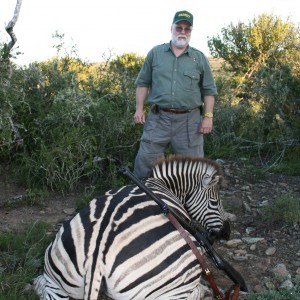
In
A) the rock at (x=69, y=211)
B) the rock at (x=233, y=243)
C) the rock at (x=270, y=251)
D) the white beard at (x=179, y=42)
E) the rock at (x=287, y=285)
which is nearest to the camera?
the rock at (x=287, y=285)

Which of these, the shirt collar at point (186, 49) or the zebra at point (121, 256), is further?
the shirt collar at point (186, 49)

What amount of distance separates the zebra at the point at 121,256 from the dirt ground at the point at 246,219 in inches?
43.3

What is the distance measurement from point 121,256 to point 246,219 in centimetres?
267

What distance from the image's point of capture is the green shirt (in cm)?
443

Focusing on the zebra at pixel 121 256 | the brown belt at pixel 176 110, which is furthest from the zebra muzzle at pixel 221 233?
the brown belt at pixel 176 110

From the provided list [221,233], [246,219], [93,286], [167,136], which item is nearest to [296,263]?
[221,233]

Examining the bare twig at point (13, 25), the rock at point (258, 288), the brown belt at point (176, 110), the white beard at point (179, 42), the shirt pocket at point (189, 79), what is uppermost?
the bare twig at point (13, 25)

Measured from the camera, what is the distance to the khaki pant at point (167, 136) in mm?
4574

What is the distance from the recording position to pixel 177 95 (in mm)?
4430

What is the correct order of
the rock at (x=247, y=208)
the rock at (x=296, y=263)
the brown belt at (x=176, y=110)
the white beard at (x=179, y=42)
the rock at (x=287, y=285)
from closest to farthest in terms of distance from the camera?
Answer: the rock at (x=287, y=285), the rock at (x=296, y=263), the white beard at (x=179, y=42), the brown belt at (x=176, y=110), the rock at (x=247, y=208)

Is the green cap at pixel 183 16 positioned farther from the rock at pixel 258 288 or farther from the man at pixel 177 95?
the rock at pixel 258 288

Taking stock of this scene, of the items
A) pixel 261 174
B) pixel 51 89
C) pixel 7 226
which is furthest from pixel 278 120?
pixel 7 226

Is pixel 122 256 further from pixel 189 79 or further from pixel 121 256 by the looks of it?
pixel 189 79

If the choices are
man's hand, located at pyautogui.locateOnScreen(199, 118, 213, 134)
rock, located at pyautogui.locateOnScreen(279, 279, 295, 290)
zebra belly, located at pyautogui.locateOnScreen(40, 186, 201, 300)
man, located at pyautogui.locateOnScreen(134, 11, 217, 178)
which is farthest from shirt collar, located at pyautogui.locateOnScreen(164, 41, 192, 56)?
rock, located at pyautogui.locateOnScreen(279, 279, 295, 290)
